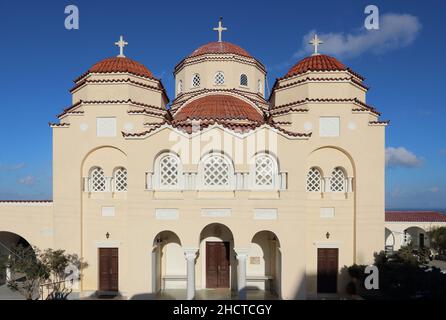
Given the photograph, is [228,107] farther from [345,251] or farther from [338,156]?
[345,251]

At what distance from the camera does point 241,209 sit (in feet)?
38.6

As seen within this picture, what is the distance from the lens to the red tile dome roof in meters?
14.5

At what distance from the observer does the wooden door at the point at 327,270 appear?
1276 cm

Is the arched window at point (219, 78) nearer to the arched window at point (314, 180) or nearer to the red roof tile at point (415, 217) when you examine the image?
the arched window at point (314, 180)

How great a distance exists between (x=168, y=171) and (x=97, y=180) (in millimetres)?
3651

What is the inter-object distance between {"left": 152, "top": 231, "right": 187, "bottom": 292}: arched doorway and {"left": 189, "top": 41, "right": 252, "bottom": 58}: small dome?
37.8 feet

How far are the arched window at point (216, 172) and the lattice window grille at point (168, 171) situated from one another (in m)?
1.15

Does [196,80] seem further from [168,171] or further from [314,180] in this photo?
[314,180]

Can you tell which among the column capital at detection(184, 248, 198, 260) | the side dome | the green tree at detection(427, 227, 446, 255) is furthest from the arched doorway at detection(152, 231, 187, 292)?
the green tree at detection(427, 227, 446, 255)

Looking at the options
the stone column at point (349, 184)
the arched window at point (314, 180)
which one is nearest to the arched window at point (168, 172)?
the arched window at point (314, 180)

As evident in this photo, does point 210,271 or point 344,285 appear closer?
point 344,285

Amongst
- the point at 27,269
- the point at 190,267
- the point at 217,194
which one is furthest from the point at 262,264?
the point at 27,269

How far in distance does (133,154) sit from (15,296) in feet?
27.4
